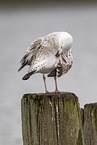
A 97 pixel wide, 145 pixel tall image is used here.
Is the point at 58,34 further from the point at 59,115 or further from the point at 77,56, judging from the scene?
the point at 77,56

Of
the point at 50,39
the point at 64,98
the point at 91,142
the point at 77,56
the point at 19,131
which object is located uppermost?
the point at 77,56

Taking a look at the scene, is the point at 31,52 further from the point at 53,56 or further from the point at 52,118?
the point at 52,118

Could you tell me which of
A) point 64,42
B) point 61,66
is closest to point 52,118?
point 61,66

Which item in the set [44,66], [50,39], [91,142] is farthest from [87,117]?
[50,39]

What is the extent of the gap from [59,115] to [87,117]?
1.60 feet

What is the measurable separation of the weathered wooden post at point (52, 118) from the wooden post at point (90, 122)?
0.37 m

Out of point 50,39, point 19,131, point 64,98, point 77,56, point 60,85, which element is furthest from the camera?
point 77,56

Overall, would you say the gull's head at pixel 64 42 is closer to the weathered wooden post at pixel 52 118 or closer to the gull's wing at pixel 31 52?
the gull's wing at pixel 31 52

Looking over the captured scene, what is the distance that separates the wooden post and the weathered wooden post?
14.5 inches

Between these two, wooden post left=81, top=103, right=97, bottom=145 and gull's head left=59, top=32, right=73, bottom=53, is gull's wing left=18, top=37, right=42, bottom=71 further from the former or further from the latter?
wooden post left=81, top=103, right=97, bottom=145

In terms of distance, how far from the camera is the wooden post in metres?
2.24

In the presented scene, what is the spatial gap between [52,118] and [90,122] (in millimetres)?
521

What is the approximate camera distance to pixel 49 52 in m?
2.31

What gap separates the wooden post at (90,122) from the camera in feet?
7.36
